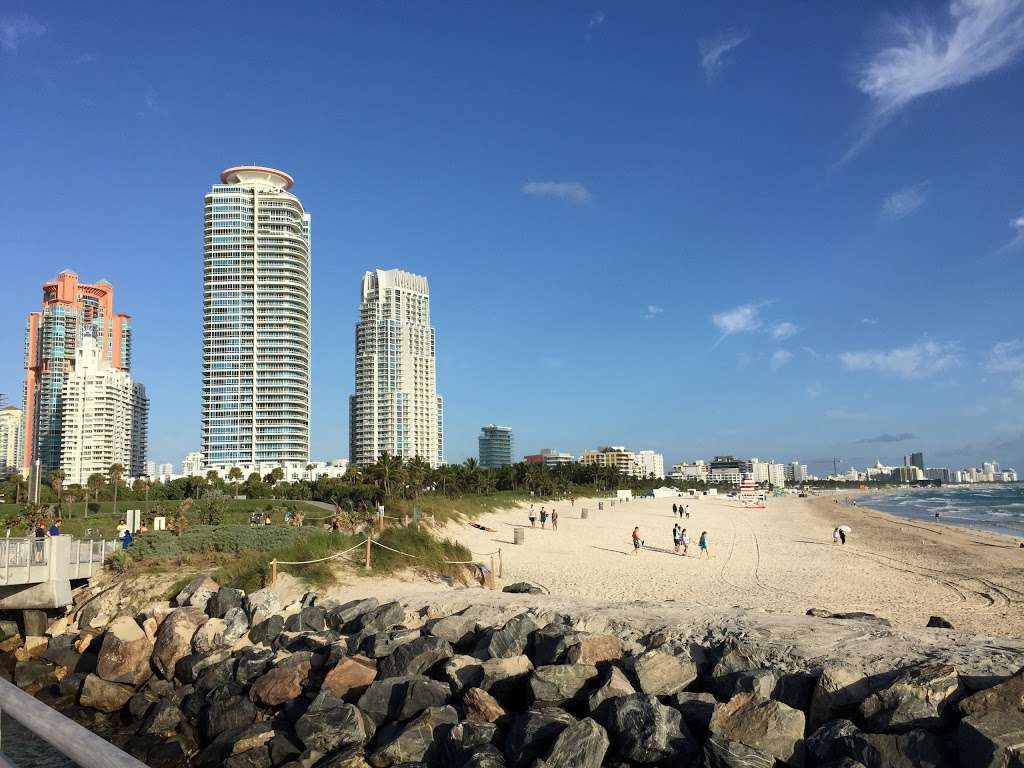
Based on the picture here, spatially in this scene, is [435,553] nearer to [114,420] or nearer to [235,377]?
[235,377]

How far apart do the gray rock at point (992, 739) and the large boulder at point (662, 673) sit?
3.16 metres

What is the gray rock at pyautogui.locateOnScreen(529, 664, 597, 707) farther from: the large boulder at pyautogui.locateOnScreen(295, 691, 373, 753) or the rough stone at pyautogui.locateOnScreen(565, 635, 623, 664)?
the large boulder at pyautogui.locateOnScreen(295, 691, 373, 753)

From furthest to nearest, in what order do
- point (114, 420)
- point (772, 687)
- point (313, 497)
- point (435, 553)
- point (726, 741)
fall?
point (114, 420) < point (313, 497) < point (435, 553) < point (772, 687) < point (726, 741)

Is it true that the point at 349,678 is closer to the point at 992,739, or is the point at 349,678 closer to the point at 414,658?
the point at 414,658

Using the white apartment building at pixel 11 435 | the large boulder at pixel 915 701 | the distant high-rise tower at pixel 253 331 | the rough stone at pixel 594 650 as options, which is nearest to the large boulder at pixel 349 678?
the rough stone at pixel 594 650

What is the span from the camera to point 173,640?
13023mm

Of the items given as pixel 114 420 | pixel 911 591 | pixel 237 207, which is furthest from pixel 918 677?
pixel 114 420

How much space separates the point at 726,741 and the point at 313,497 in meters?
68.8

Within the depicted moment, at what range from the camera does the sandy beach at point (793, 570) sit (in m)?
17.0

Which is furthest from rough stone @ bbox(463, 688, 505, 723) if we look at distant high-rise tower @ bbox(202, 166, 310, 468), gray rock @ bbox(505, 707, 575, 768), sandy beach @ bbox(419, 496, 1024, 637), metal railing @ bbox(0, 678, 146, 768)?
distant high-rise tower @ bbox(202, 166, 310, 468)

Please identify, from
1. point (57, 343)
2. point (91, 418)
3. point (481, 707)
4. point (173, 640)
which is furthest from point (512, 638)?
point (57, 343)

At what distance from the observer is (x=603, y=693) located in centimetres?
839

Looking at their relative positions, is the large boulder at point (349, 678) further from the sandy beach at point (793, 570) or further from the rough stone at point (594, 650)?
the sandy beach at point (793, 570)

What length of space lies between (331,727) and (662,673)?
424cm
